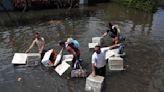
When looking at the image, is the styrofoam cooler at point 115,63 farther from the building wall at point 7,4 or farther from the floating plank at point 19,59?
the building wall at point 7,4

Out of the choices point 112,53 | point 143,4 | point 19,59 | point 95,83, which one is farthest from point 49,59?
point 143,4

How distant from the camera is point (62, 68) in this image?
1488cm

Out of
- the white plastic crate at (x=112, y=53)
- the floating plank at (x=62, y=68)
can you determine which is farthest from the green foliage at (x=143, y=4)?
the floating plank at (x=62, y=68)

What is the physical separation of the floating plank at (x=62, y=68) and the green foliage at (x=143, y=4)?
1725 centimetres

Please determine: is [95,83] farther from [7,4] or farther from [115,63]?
[7,4]

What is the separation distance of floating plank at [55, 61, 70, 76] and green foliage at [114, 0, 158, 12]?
1725 cm

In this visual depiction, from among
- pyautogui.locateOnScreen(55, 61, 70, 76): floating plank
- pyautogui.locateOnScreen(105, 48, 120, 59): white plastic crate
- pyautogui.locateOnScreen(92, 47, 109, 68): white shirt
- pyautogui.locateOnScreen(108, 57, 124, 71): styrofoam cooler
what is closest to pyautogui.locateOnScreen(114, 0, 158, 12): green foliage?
pyautogui.locateOnScreen(105, 48, 120, 59): white plastic crate

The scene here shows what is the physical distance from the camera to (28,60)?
1587cm

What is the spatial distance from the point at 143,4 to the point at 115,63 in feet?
55.6

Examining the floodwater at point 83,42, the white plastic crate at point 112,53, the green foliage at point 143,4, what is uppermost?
the green foliage at point 143,4

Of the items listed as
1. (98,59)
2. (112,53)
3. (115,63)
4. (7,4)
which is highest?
(7,4)

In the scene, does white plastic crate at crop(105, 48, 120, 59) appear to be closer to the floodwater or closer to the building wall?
the floodwater

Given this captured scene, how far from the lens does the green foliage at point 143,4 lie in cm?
2973

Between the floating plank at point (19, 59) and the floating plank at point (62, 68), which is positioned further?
the floating plank at point (19, 59)
